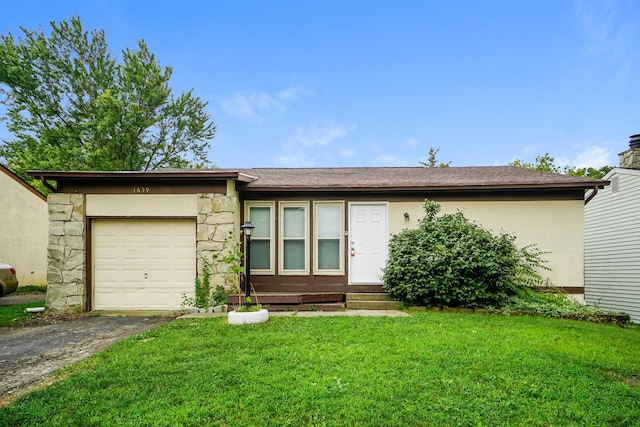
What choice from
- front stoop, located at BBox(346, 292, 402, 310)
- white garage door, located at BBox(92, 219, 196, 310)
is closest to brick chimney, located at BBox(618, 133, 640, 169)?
front stoop, located at BBox(346, 292, 402, 310)

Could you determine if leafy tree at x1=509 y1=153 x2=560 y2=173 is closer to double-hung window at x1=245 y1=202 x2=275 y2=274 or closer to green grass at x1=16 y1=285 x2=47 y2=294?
double-hung window at x1=245 y1=202 x2=275 y2=274

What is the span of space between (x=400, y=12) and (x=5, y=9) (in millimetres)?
17576

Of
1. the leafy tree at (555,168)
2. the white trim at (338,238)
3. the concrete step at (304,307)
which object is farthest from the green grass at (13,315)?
the leafy tree at (555,168)

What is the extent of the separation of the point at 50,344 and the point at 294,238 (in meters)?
4.71

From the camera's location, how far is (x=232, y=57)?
46.9ft

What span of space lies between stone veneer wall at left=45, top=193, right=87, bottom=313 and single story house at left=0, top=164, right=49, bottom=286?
617cm

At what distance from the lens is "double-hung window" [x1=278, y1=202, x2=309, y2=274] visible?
791 cm

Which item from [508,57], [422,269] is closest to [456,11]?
[508,57]

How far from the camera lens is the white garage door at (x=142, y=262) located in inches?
289

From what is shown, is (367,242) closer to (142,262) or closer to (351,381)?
(351,381)

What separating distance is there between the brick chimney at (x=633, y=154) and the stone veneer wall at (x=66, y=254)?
1489cm

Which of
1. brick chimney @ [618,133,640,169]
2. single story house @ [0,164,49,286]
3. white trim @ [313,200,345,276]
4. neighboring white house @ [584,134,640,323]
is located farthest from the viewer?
single story house @ [0,164,49,286]

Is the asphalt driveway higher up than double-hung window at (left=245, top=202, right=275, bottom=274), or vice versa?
double-hung window at (left=245, top=202, right=275, bottom=274)

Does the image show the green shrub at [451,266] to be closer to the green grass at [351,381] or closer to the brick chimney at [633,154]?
the green grass at [351,381]
